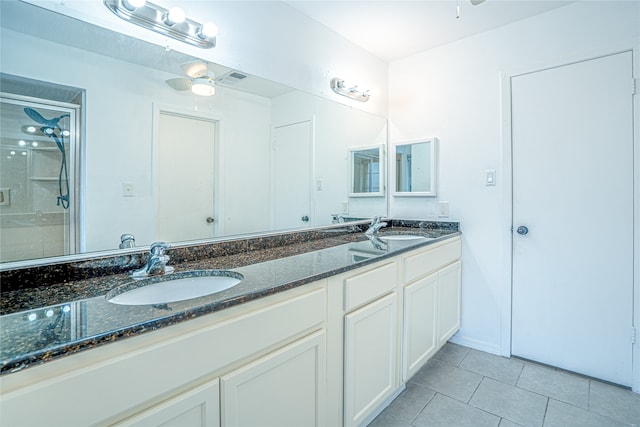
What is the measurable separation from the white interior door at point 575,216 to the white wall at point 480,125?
0.32ft

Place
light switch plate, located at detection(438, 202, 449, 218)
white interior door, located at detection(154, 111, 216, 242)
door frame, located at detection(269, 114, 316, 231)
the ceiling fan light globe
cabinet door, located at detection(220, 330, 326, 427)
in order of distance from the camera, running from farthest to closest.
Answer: light switch plate, located at detection(438, 202, 449, 218)
door frame, located at detection(269, 114, 316, 231)
the ceiling fan light globe
white interior door, located at detection(154, 111, 216, 242)
cabinet door, located at detection(220, 330, 326, 427)

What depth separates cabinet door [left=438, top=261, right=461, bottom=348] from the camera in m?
2.10

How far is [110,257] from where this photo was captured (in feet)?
3.94

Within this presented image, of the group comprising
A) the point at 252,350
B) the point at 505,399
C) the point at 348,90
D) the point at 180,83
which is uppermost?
the point at 348,90

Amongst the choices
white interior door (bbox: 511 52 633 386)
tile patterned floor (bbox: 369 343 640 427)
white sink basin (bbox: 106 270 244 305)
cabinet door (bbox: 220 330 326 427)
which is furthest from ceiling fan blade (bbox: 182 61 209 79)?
white interior door (bbox: 511 52 633 386)

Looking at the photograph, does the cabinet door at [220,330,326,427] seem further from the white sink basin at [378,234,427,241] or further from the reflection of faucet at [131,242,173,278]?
the white sink basin at [378,234,427,241]

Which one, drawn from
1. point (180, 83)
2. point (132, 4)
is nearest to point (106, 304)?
point (180, 83)

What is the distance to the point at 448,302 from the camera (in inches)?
87.6

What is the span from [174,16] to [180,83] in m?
0.26

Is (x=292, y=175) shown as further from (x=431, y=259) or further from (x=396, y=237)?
(x=431, y=259)

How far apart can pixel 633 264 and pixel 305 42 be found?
238cm

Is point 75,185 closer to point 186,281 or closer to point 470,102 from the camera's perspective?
point 186,281

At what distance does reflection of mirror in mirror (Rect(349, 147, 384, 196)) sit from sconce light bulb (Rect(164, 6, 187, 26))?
4.82 ft

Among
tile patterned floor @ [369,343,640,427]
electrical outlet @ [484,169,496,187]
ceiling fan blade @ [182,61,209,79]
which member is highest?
ceiling fan blade @ [182,61,209,79]
